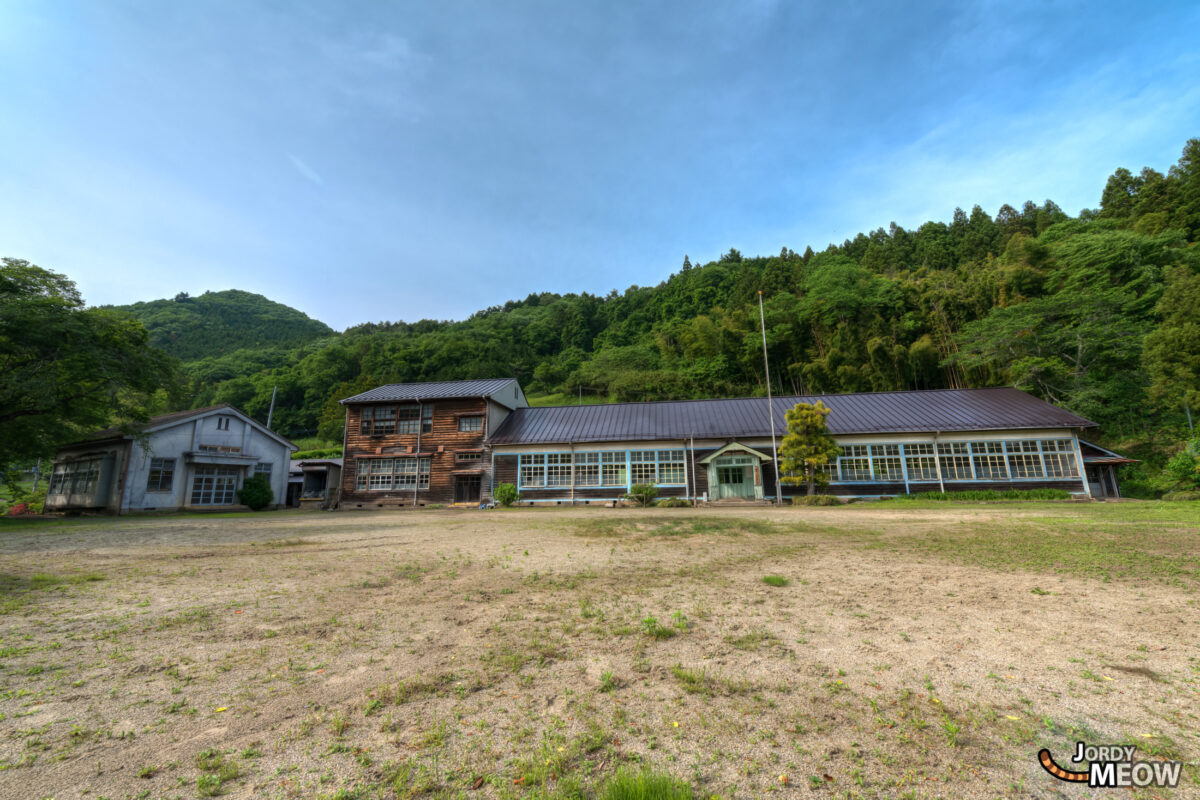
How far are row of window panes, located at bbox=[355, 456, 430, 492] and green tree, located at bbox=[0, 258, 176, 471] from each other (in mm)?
11837

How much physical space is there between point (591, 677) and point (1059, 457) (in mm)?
31069

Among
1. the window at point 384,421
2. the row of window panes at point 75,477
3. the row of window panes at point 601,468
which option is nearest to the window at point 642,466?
the row of window panes at point 601,468

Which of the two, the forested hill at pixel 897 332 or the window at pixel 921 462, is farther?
the forested hill at pixel 897 332

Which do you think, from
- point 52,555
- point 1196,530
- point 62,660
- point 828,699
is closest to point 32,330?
point 52,555

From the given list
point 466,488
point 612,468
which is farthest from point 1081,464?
point 466,488

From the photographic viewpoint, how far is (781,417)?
27.7 m

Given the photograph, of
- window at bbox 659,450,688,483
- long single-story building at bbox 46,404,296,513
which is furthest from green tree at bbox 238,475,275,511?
window at bbox 659,450,688,483

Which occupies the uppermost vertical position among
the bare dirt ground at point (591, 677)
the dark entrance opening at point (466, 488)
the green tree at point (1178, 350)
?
the green tree at point (1178, 350)

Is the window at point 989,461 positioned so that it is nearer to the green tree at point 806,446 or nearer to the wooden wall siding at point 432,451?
the green tree at point 806,446

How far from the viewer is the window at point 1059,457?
78.1ft

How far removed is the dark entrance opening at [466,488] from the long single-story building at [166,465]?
12.3m

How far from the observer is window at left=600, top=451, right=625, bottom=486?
90.3 ft

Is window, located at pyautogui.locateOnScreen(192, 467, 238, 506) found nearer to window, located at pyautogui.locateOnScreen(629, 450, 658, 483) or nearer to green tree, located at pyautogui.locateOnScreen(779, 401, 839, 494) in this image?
window, located at pyautogui.locateOnScreen(629, 450, 658, 483)

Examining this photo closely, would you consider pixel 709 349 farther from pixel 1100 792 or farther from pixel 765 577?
pixel 1100 792
